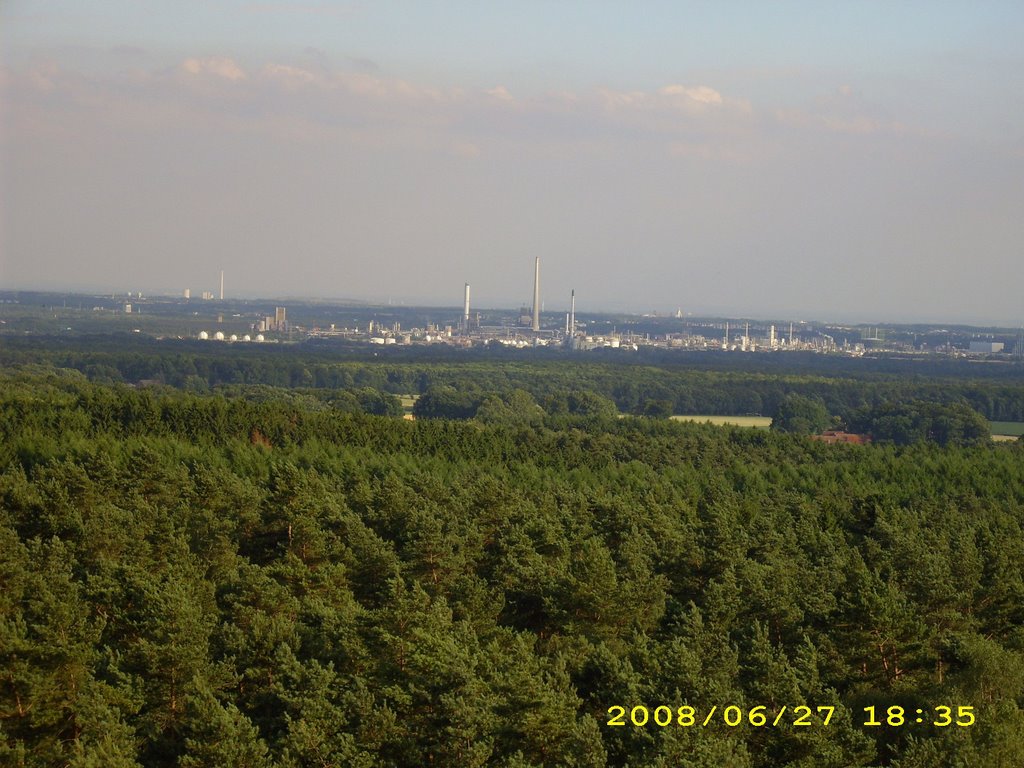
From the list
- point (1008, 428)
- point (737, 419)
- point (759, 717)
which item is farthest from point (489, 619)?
point (1008, 428)

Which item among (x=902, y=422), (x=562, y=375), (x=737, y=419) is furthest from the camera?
(x=562, y=375)

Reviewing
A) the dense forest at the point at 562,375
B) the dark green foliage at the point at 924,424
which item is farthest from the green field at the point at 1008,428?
the dark green foliage at the point at 924,424

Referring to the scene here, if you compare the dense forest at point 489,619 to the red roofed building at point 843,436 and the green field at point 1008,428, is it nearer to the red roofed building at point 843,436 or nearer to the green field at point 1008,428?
the red roofed building at point 843,436

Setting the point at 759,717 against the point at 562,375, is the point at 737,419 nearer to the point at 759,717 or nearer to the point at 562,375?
the point at 562,375

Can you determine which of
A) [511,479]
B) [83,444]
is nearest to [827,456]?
[511,479]

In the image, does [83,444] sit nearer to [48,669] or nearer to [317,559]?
[317,559]

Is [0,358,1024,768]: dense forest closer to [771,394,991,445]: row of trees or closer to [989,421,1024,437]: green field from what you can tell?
[771,394,991,445]: row of trees
